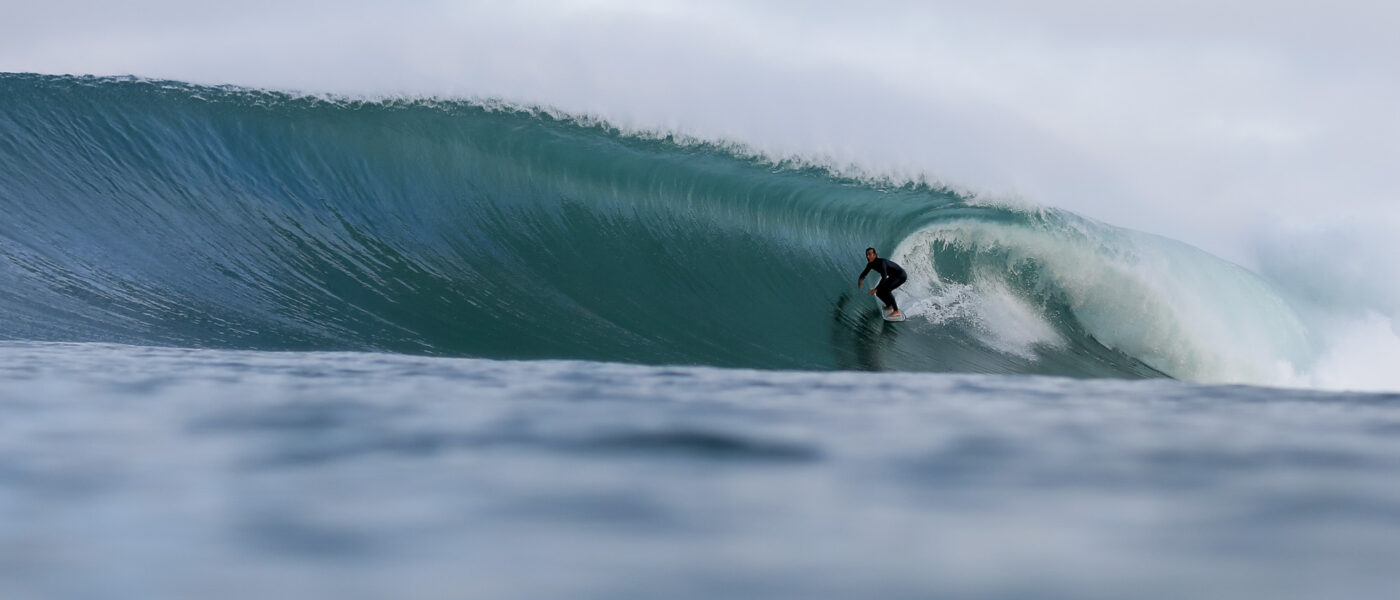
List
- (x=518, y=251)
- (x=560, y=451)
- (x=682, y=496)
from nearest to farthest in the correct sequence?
1. (x=682, y=496)
2. (x=560, y=451)
3. (x=518, y=251)

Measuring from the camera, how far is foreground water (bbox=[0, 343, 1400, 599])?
1.17 meters

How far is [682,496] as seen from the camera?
1.52 meters

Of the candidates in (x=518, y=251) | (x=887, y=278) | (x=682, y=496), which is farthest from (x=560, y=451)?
(x=887, y=278)

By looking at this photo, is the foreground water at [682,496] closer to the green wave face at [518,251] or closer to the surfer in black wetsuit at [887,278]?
the green wave face at [518,251]

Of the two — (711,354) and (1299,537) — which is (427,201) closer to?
(711,354)

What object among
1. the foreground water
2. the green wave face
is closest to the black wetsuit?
the green wave face

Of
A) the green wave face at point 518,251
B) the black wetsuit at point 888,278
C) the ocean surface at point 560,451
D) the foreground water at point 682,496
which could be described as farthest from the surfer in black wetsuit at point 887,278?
the foreground water at point 682,496

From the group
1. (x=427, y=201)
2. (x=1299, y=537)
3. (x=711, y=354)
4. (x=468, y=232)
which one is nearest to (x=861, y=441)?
(x=1299, y=537)

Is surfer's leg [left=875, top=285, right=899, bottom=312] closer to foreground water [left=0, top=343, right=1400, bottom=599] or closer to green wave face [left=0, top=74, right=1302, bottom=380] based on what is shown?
green wave face [left=0, top=74, right=1302, bottom=380]

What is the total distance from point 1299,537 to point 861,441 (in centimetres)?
82

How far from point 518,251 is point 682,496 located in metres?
7.78

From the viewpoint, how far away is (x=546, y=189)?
10414mm

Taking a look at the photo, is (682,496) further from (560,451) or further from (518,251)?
(518,251)

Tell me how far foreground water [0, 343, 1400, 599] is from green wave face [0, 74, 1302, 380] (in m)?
4.42
